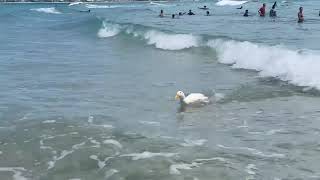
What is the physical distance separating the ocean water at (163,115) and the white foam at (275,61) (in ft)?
0.21

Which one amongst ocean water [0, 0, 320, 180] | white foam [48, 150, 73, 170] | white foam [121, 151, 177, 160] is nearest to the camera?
ocean water [0, 0, 320, 180]

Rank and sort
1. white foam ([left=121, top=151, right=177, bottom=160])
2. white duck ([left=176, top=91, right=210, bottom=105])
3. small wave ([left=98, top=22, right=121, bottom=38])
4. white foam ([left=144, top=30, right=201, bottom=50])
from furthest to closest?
small wave ([left=98, top=22, right=121, bottom=38]), white foam ([left=144, top=30, right=201, bottom=50]), white duck ([left=176, top=91, right=210, bottom=105]), white foam ([left=121, top=151, right=177, bottom=160])

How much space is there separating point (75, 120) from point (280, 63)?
33.7ft

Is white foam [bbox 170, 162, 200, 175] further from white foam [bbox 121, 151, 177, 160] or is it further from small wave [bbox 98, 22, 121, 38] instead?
small wave [bbox 98, 22, 121, 38]

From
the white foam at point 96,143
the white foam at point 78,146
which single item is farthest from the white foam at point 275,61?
the white foam at point 78,146

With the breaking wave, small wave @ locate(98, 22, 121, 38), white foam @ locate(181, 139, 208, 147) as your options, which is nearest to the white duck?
white foam @ locate(181, 139, 208, 147)

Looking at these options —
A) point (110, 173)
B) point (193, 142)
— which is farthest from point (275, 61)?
point (110, 173)

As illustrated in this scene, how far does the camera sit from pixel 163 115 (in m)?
15.7

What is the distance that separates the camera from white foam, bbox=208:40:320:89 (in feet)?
66.3

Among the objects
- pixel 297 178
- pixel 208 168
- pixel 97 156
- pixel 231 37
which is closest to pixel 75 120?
pixel 97 156

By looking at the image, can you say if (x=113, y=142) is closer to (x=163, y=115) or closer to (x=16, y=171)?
(x=16, y=171)

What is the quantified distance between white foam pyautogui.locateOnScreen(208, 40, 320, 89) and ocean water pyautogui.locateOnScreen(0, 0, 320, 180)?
7 centimetres

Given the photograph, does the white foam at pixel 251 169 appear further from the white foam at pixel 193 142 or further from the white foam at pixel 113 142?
the white foam at pixel 113 142

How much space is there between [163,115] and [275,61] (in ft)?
29.8
